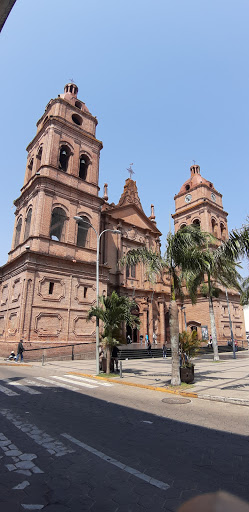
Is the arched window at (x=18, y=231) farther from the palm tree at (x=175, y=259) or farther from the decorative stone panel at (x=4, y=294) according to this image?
the palm tree at (x=175, y=259)

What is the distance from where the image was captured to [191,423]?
6.27m

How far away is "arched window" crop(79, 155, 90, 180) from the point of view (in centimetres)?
3253

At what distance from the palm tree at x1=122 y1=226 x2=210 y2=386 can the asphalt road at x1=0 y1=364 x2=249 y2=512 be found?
3.56 meters

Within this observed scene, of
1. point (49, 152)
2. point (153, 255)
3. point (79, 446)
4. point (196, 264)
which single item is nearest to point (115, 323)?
point (153, 255)

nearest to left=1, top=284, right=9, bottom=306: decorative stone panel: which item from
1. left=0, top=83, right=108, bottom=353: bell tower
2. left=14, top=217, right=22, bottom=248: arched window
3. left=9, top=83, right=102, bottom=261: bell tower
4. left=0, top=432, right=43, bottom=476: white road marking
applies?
left=0, top=83, right=108, bottom=353: bell tower

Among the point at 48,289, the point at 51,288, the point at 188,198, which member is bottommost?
the point at 48,289

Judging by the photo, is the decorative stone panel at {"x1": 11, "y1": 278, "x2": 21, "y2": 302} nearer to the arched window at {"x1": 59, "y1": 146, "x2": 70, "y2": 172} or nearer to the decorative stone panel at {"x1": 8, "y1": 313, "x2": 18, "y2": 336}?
the decorative stone panel at {"x1": 8, "y1": 313, "x2": 18, "y2": 336}

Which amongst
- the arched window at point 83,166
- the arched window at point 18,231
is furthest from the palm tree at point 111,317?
the arched window at point 83,166

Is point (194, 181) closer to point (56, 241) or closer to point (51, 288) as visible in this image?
point (56, 241)

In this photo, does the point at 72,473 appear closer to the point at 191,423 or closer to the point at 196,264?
the point at 191,423

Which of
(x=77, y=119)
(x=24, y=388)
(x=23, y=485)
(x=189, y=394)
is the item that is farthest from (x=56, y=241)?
(x=23, y=485)

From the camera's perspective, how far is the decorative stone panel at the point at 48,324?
2333 cm

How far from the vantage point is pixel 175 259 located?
41.0ft

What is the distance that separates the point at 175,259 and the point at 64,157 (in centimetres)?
2443
